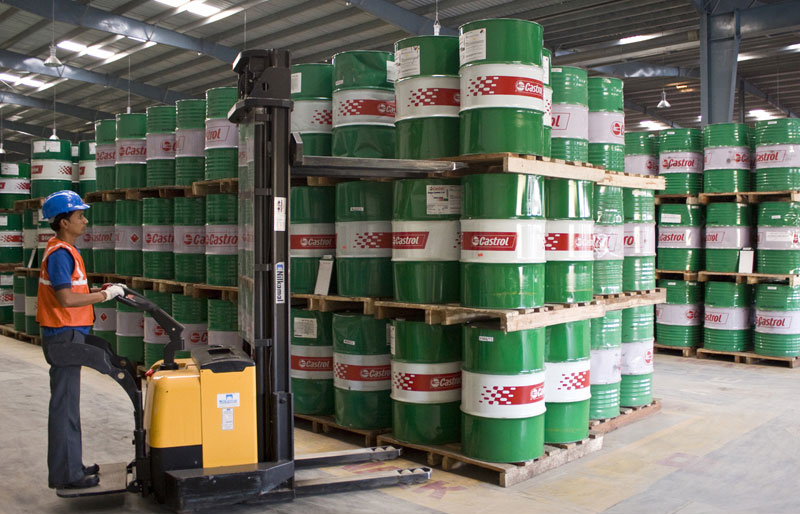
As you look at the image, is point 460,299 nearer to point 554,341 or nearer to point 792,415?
point 554,341

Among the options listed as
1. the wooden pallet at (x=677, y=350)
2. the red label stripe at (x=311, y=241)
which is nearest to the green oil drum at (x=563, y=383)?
the red label stripe at (x=311, y=241)

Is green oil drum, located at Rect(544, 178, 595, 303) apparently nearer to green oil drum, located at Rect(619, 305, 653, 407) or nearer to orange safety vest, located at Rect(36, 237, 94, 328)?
green oil drum, located at Rect(619, 305, 653, 407)

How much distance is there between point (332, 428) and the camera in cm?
582

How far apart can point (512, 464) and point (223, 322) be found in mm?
3161

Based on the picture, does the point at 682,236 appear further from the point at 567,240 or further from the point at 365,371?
the point at 365,371

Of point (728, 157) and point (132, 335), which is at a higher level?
point (728, 157)

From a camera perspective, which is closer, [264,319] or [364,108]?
[264,319]

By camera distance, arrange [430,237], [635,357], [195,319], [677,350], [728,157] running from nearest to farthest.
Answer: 1. [430,237]
2. [635,357]
3. [195,319]
4. [728,157]
5. [677,350]

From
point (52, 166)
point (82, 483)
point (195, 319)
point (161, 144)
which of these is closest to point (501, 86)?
point (82, 483)

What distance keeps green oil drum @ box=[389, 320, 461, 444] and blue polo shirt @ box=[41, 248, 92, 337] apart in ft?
6.95

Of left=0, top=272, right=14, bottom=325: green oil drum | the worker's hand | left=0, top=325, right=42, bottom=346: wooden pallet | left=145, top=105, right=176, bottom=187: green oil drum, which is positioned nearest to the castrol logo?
left=145, top=105, right=176, bottom=187: green oil drum

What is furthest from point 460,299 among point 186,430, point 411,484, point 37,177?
point 37,177

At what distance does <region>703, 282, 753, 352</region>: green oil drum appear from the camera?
30.3 ft

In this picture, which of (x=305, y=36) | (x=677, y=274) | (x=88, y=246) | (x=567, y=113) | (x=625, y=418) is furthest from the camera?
(x=305, y=36)
